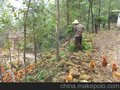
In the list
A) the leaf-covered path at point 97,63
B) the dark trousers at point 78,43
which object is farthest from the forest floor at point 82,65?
the dark trousers at point 78,43

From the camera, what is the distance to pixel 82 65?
3807mm

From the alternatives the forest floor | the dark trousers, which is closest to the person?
the dark trousers

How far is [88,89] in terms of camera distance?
81.8 inches

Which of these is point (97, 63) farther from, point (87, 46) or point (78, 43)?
point (87, 46)

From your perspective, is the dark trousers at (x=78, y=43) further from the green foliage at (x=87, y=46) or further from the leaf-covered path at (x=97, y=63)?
the leaf-covered path at (x=97, y=63)

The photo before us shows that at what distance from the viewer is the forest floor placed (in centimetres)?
306

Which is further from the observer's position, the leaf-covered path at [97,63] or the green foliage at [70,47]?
the green foliage at [70,47]

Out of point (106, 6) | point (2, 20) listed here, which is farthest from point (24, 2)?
point (106, 6)

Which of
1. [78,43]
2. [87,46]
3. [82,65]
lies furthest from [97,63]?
[87,46]

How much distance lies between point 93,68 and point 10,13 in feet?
7.06

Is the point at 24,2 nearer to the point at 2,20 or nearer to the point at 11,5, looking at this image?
the point at 11,5

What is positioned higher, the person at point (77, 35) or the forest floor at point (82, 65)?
the person at point (77, 35)

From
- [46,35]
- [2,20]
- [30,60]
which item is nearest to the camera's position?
[2,20]

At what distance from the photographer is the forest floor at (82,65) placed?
10.1ft
